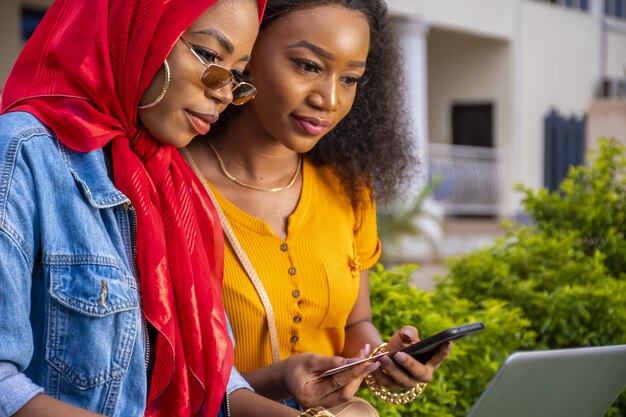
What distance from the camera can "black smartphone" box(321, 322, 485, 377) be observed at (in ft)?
6.16

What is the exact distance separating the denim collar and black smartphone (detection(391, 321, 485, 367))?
65 centimetres

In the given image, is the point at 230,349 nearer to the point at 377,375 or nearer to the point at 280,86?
the point at 377,375

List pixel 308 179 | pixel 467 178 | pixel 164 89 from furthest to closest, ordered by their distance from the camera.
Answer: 1. pixel 467 178
2. pixel 308 179
3. pixel 164 89

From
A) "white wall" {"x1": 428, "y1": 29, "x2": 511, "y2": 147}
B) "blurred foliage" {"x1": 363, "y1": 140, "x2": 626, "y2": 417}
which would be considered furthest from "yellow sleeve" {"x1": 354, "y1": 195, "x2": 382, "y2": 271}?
"white wall" {"x1": 428, "y1": 29, "x2": 511, "y2": 147}

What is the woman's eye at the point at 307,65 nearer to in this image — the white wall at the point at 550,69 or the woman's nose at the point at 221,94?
the woman's nose at the point at 221,94

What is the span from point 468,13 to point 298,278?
12997 millimetres

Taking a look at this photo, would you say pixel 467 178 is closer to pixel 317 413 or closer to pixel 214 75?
pixel 317 413

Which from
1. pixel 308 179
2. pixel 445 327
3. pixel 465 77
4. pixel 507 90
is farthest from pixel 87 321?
pixel 465 77

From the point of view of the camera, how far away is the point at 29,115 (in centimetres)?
172

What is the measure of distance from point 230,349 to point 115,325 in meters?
0.31

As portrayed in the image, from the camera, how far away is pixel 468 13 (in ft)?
48.6

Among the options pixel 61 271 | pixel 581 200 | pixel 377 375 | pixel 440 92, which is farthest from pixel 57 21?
pixel 440 92

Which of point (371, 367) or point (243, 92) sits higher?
point (243, 92)

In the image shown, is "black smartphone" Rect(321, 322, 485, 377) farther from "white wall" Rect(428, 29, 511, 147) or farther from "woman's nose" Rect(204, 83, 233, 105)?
"white wall" Rect(428, 29, 511, 147)
